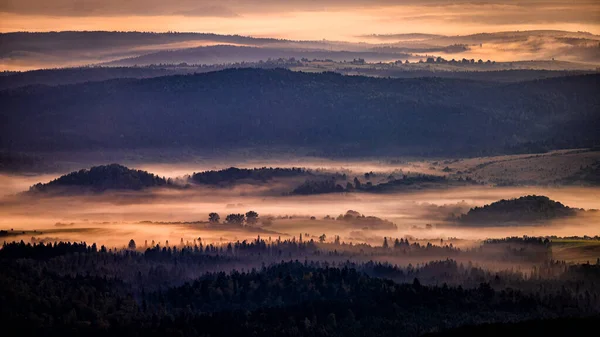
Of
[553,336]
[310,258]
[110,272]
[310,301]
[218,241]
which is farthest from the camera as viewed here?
[218,241]

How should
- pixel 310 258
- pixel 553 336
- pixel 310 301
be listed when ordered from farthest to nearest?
pixel 310 258, pixel 310 301, pixel 553 336

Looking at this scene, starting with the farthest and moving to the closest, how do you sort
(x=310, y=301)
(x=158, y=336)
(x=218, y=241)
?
(x=218, y=241) < (x=310, y=301) < (x=158, y=336)

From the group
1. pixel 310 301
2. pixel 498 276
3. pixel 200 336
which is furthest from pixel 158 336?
pixel 498 276

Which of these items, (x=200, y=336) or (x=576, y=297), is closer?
(x=200, y=336)

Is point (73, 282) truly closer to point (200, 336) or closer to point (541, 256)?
point (200, 336)

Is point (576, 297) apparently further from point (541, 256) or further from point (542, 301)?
point (541, 256)

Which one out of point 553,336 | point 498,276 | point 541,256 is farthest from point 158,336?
point 541,256

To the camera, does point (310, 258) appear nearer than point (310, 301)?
No
